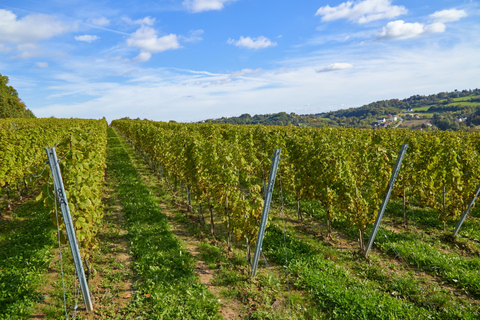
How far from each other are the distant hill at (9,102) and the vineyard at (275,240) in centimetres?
7029

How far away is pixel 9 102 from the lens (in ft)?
245

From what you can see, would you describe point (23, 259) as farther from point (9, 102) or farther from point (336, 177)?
point (9, 102)

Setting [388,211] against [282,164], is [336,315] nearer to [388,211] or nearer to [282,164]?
[282,164]

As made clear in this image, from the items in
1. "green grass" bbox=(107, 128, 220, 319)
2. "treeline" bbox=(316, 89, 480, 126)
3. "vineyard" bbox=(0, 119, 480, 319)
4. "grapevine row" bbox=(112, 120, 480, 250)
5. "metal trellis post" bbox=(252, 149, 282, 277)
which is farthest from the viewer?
"treeline" bbox=(316, 89, 480, 126)

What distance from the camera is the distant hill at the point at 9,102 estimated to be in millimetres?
62688

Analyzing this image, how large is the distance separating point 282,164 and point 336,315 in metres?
6.59

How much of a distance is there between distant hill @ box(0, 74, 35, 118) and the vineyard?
231ft

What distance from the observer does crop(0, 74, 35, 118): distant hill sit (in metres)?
62.7

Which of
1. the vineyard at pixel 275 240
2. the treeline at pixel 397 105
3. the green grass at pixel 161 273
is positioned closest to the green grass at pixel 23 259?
the vineyard at pixel 275 240

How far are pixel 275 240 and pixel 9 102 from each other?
3867 inches

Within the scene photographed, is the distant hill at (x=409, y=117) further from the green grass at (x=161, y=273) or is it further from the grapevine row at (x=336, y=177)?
the green grass at (x=161, y=273)

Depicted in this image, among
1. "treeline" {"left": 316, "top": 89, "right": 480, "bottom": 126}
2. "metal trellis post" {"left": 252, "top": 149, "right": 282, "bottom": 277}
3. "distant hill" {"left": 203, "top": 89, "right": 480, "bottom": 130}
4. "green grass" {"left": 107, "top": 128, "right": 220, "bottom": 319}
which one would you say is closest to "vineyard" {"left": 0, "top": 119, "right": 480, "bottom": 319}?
"green grass" {"left": 107, "top": 128, "right": 220, "bottom": 319}

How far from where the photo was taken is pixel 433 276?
6.86 m

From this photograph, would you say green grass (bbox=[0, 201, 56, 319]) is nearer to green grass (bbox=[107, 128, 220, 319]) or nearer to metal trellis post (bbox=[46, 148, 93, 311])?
metal trellis post (bbox=[46, 148, 93, 311])
